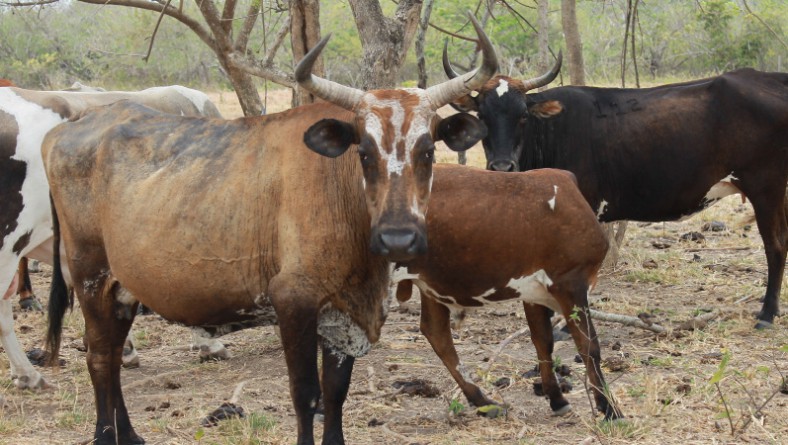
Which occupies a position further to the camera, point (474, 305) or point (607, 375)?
point (607, 375)

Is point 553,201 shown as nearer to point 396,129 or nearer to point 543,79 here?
point 396,129

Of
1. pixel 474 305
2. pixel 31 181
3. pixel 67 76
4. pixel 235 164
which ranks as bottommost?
pixel 67 76

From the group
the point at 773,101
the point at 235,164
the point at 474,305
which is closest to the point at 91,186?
the point at 235,164

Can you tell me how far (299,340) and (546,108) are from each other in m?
4.04

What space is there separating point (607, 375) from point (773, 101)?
2951 mm

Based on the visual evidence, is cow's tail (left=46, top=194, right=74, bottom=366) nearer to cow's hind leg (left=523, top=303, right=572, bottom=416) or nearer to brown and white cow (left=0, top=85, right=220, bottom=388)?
brown and white cow (left=0, top=85, right=220, bottom=388)

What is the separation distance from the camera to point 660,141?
8.05 m

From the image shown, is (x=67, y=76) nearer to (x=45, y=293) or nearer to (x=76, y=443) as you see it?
(x=45, y=293)

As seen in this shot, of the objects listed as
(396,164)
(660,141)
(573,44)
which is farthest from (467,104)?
(396,164)

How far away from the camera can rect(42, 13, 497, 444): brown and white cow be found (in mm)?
4324

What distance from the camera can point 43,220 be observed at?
6.51 meters

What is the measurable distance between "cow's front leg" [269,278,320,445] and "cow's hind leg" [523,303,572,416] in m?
1.57

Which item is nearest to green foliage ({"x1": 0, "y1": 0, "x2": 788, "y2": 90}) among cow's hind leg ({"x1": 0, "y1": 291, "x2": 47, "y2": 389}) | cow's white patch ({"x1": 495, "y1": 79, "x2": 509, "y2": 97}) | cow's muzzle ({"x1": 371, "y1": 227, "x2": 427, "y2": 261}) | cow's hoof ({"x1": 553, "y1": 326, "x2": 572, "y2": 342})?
cow's white patch ({"x1": 495, "y1": 79, "x2": 509, "y2": 97})

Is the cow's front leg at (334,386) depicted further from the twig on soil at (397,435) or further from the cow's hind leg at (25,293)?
the cow's hind leg at (25,293)
